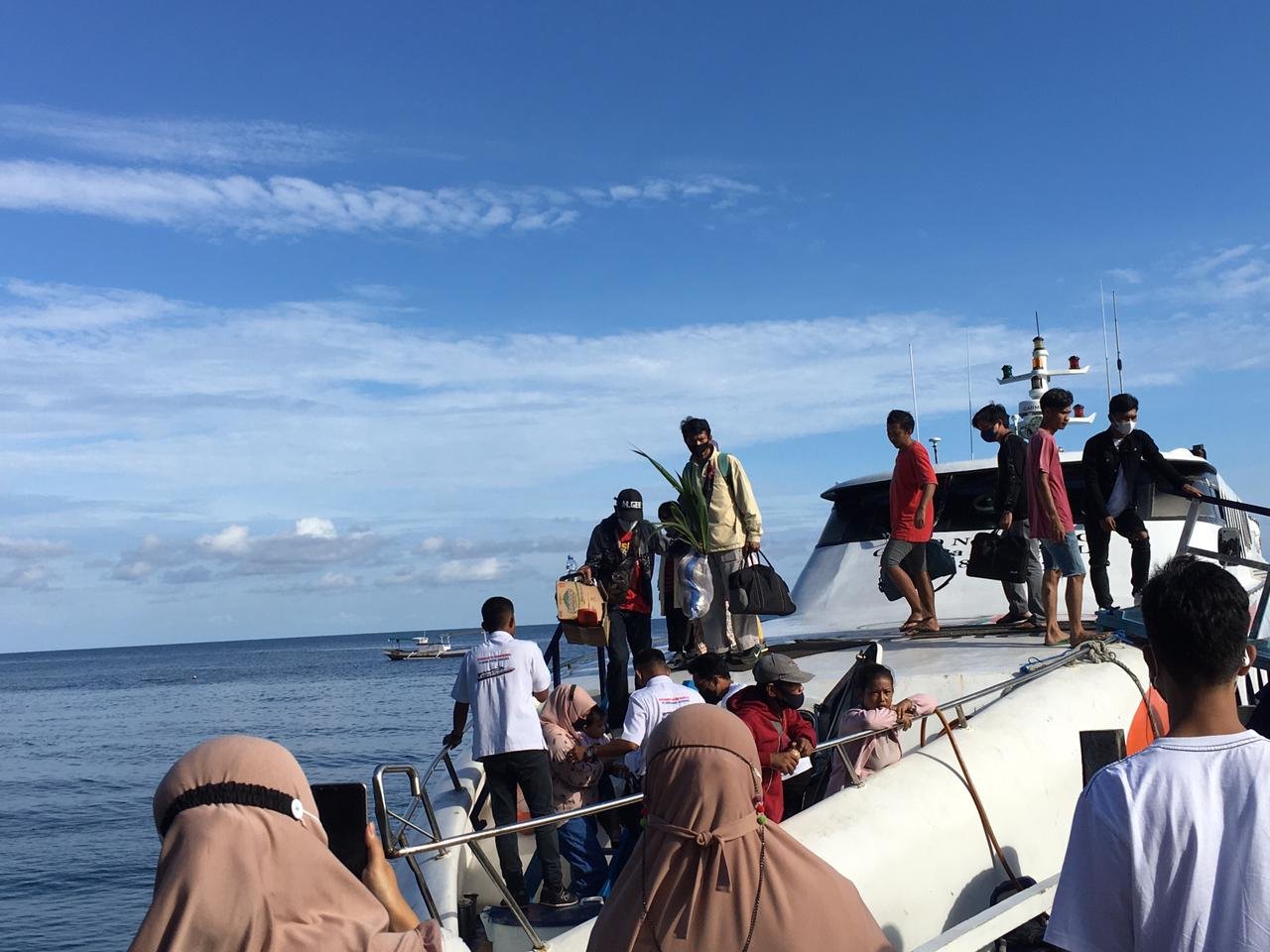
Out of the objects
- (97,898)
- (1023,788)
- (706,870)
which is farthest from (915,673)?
(97,898)

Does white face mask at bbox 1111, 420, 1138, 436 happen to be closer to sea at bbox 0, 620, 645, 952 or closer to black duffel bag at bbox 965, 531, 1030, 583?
black duffel bag at bbox 965, 531, 1030, 583

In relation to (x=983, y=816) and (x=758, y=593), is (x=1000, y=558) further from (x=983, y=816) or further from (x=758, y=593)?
(x=983, y=816)

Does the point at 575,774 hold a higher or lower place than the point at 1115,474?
lower

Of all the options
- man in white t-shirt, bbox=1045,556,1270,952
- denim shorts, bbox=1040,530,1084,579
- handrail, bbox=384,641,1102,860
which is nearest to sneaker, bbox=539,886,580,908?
handrail, bbox=384,641,1102,860

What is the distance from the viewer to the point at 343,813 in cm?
296

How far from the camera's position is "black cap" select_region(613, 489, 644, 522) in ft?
26.1

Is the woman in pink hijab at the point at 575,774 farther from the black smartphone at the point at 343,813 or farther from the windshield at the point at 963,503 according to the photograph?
the windshield at the point at 963,503

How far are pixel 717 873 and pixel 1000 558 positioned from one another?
20.1ft

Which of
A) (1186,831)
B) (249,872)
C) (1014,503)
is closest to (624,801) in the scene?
(249,872)

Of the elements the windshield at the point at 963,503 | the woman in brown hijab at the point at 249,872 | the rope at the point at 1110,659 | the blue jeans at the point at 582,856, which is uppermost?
the windshield at the point at 963,503

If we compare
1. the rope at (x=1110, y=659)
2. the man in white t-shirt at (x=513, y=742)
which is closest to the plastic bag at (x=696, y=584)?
the man in white t-shirt at (x=513, y=742)

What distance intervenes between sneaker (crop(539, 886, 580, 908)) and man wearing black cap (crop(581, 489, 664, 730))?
76.8 inches

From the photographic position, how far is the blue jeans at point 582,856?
6.12 m

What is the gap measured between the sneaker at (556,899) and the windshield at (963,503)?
17.6 feet
